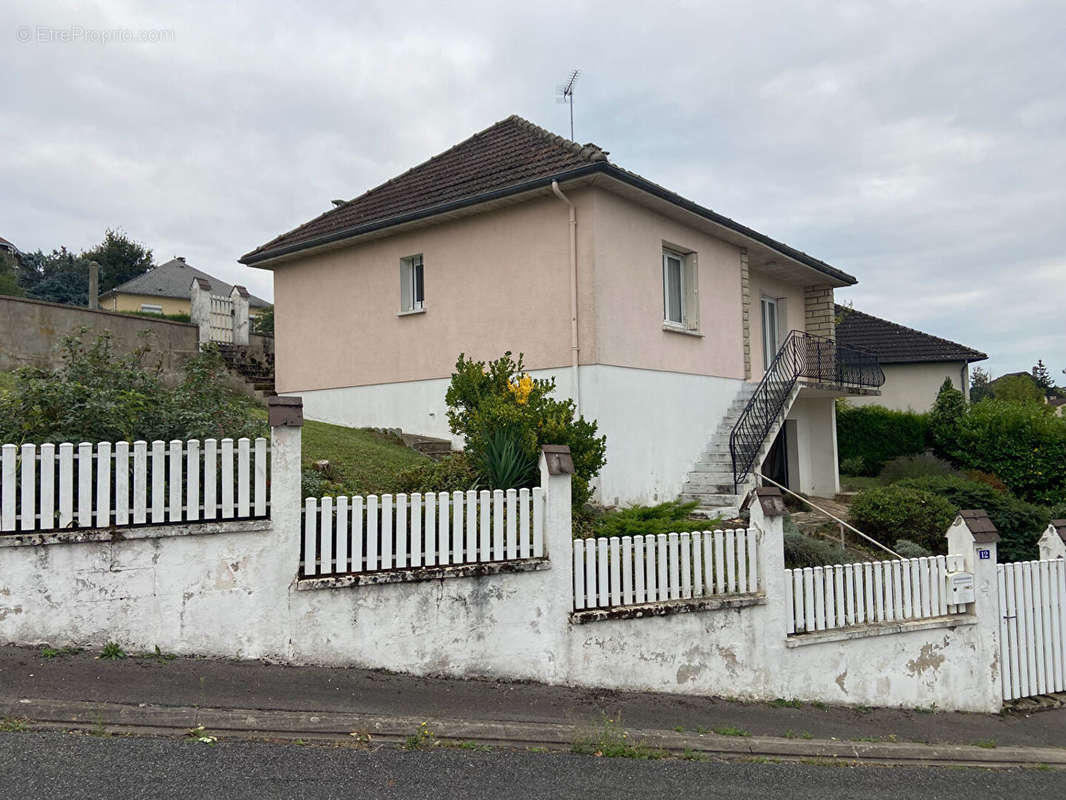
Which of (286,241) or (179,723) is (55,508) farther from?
(286,241)

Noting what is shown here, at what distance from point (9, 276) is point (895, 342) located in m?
47.5

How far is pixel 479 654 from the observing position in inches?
235

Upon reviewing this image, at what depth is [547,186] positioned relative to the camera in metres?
11.0

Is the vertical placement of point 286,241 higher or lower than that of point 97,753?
higher

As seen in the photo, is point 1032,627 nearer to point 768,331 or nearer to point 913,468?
point 768,331

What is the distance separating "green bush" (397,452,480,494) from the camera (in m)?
7.87

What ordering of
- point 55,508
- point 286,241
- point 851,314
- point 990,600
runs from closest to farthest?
point 55,508, point 990,600, point 286,241, point 851,314

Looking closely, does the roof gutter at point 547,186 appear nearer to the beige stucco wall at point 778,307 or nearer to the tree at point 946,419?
the beige stucco wall at point 778,307

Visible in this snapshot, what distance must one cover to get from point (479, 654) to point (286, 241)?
468 inches

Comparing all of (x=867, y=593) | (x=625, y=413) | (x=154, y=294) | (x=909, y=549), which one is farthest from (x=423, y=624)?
(x=154, y=294)

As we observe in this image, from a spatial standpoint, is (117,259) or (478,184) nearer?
(478,184)

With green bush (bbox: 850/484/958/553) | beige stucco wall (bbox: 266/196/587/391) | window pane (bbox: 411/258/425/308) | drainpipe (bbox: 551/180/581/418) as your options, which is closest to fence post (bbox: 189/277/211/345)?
beige stucco wall (bbox: 266/196/587/391)

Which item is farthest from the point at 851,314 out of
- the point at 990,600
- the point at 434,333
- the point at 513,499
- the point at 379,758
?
the point at 379,758

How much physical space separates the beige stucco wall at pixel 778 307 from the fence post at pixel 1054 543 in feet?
23.4
